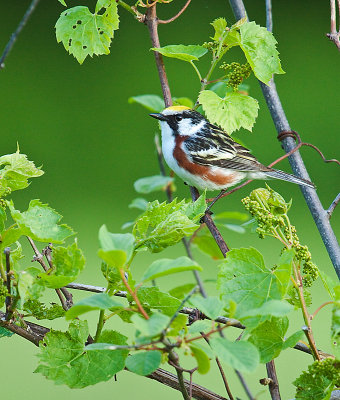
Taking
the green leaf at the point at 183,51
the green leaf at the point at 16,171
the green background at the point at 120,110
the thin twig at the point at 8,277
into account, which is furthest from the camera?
the green background at the point at 120,110

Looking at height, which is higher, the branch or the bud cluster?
the bud cluster

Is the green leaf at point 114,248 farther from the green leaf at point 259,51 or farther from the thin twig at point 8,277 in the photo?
the green leaf at point 259,51

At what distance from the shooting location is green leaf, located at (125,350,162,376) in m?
0.48

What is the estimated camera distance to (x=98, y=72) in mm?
3945

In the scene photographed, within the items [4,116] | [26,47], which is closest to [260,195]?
[4,116]

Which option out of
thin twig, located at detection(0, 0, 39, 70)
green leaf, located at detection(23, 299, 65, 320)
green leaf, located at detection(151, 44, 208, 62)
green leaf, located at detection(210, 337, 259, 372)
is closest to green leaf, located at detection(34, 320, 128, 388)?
green leaf, located at detection(23, 299, 65, 320)

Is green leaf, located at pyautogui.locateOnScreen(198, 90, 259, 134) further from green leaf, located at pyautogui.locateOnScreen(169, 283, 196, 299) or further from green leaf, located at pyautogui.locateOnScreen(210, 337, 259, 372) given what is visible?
green leaf, located at pyautogui.locateOnScreen(210, 337, 259, 372)

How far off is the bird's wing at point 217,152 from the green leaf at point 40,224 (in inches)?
38.3

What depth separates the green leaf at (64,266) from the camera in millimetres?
542

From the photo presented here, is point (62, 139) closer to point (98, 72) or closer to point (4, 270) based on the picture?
point (98, 72)

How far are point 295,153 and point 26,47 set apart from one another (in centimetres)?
339

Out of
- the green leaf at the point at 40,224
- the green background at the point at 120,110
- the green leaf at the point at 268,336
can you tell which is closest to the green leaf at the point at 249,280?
the green leaf at the point at 268,336

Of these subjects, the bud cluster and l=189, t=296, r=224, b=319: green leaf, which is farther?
the bud cluster

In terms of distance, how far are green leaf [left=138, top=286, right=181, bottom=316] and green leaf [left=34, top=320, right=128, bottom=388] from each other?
0.05m
